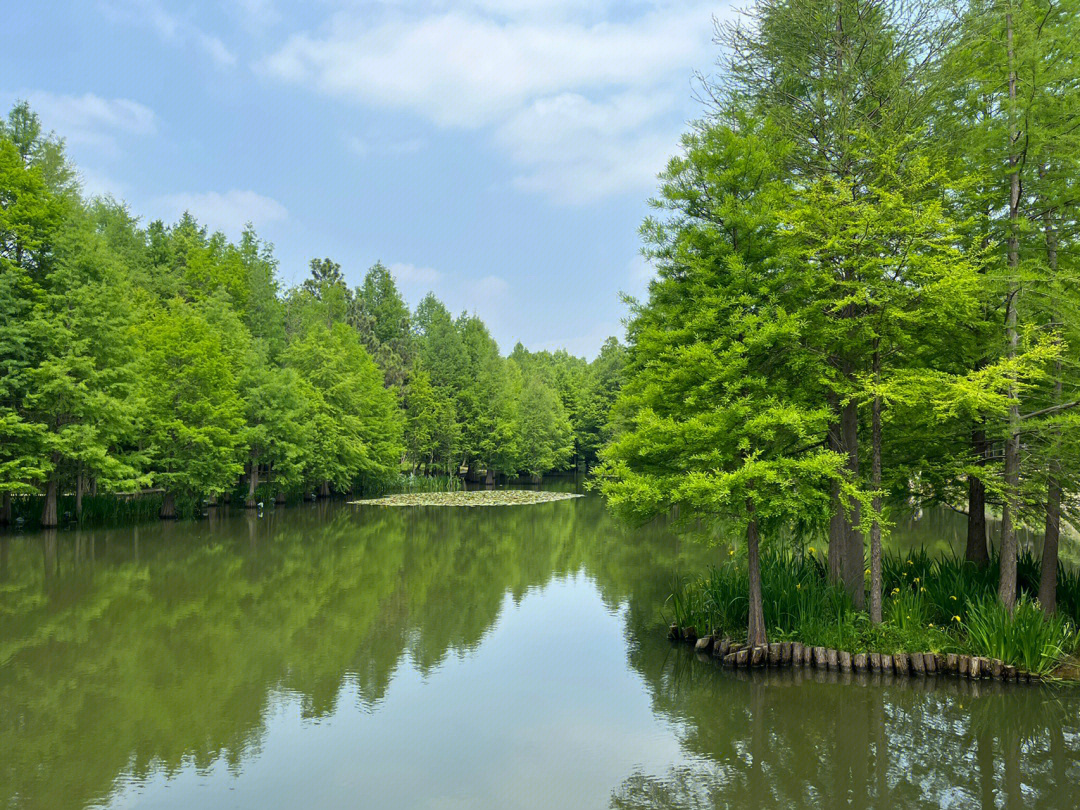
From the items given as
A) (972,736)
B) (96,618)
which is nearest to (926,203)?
(972,736)

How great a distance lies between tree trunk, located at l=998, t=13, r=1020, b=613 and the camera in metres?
12.6

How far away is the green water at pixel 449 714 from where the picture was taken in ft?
28.7

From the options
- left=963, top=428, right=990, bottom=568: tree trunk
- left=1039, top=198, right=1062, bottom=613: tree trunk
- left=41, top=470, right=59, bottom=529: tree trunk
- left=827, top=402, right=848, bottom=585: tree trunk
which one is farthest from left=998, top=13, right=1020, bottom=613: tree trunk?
left=41, top=470, right=59, bottom=529: tree trunk

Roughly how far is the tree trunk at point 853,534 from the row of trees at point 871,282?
5 centimetres

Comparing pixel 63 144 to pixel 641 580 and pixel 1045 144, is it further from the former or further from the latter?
pixel 1045 144

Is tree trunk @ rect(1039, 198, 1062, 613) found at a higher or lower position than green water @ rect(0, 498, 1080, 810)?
higher

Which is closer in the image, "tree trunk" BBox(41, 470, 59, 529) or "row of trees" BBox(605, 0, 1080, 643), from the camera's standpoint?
"row of trees" BBox(605, 0, 1080, 643)

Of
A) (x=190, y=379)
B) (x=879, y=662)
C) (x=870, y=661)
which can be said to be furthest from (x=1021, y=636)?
(x=190, y=379)

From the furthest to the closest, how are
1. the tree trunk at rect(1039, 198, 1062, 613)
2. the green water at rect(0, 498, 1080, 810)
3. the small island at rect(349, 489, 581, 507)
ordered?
1. the small island at rect(349, 489, 581, 507)
2. the tree trunk at rect(1039, 198, 1062, 613)
3. the green water at rect(0, 498, 1080, 810)

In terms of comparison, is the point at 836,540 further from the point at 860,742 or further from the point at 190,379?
the point at 190,379

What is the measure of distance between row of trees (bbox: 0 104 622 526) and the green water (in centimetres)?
1125

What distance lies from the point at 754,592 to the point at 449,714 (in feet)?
19.2

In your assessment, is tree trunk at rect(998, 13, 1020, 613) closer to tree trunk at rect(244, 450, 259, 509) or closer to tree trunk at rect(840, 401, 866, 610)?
tree trunk at rect(840, 401, 866, 610)

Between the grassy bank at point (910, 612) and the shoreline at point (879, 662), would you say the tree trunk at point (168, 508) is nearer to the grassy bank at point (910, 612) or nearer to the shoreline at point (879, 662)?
the grassy bank at point (910, 612)
